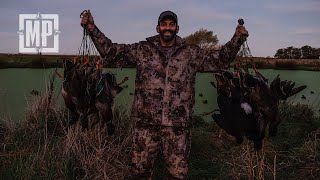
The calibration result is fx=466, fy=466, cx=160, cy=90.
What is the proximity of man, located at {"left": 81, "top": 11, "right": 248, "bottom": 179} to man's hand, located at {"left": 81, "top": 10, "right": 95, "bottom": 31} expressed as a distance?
0.80ft

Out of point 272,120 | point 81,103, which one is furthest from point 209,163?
point 81,103

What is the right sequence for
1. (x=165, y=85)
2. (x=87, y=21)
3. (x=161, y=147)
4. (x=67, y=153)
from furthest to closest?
(x=67, y=153) < (x=161, y=147) < (x=165, y=85) < (x=87, y=21)

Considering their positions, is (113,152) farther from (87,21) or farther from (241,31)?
(241,31)

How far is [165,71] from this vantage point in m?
4.52

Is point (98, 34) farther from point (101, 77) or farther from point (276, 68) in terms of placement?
point (276, 68)

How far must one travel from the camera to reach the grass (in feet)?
18.2

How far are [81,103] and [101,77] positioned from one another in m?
0.32

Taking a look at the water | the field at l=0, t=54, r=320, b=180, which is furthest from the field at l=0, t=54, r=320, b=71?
the field at l=0, t=54, r=320, b=180

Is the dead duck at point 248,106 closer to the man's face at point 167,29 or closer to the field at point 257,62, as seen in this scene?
the man's face at point 167,29

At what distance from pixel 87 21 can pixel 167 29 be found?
77cm

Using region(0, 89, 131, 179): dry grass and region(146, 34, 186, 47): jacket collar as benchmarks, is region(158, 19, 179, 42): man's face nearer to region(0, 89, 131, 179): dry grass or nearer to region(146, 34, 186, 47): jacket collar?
region(146, 34, 186, 47): jacket collar

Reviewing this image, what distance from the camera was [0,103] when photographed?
397 inches

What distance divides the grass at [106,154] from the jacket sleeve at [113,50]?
1.50 meters

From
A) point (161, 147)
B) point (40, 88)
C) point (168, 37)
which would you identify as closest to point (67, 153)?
point (161, 147)
